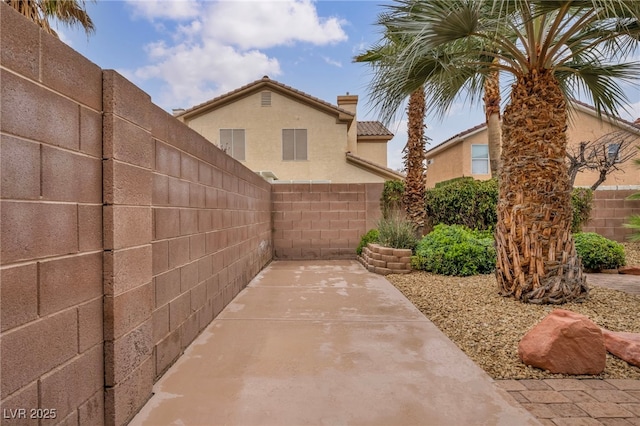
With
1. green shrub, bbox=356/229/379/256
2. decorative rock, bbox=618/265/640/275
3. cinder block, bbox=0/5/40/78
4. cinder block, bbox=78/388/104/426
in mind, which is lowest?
decorative rock, bbox=618/265/640/275

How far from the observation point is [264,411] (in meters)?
2.18

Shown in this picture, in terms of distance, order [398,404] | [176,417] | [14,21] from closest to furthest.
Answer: [14,21]
[176,417]
[398,404]

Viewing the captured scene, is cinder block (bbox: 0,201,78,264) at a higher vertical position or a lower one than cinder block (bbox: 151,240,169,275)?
higher

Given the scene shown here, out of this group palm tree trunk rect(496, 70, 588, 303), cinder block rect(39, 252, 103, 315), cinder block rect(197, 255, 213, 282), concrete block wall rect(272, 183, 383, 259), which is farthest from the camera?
concrete block wall rect(272, 183, 383, 259)

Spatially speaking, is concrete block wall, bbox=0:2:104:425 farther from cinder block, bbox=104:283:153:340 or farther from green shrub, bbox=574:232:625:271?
green shrub, bbox=574:232:625:271

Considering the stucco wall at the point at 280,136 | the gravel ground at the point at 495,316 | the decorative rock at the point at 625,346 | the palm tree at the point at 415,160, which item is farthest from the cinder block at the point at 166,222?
the stucco wall at the point at 280,136

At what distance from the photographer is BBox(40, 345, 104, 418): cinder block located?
5.02 ft

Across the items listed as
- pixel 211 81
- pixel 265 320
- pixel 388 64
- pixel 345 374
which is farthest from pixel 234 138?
pixel 345 374

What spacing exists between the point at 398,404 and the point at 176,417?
54.9 inches

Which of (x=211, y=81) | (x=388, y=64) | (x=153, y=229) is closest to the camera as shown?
Result: (x=153, y=229)

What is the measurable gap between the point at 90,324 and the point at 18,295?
1.62 feet

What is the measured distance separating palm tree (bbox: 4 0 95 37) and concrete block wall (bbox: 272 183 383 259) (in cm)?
577

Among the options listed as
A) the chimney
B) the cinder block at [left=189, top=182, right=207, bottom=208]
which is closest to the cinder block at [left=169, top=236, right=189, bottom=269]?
the cinder block at [left=189, top=182, right=207, bottom=208]

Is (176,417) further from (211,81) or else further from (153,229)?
(211,81)
